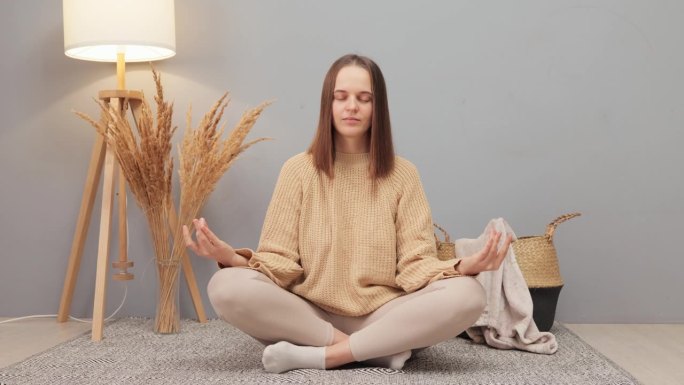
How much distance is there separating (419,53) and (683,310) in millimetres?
1275

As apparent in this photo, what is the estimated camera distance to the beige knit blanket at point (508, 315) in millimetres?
2318

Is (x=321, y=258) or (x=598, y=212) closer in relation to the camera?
(x=321, y=258)

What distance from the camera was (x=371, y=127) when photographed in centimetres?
216

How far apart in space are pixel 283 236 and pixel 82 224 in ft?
3.29

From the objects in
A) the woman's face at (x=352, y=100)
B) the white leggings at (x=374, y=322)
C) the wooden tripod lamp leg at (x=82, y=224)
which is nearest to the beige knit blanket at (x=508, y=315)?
the white leggings at (x=374, y=322)

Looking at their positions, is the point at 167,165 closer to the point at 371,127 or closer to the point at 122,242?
the point at 122,242

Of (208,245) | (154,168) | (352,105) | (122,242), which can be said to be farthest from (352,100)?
(122,242)

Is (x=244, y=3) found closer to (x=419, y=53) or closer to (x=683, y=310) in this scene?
(x=419, y=53)

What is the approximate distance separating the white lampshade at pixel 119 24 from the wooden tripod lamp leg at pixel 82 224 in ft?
1.17

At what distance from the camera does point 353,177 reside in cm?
219

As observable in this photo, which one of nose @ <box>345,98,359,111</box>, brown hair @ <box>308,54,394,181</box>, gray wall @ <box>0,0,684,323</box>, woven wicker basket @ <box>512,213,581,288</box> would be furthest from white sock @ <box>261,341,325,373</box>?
gray wall @ <box>0,0,684,323</box>

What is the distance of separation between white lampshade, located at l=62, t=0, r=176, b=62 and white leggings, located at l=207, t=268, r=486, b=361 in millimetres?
987

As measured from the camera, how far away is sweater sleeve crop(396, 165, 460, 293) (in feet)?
6.58

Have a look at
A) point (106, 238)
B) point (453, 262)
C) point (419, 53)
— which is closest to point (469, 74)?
point (419, 53)
